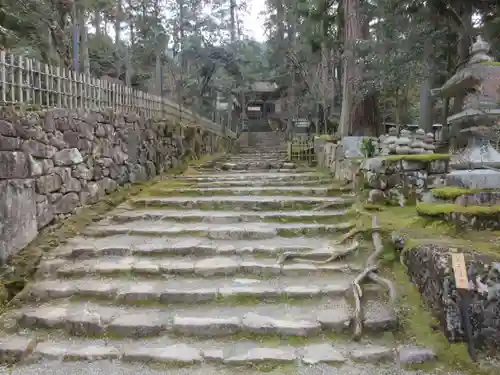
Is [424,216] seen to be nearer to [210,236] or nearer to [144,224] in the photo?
[210,236]

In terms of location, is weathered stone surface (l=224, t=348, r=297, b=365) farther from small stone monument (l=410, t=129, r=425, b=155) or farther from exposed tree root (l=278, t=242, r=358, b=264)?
small stone monument (l=410, t=129, r=425, b=155)

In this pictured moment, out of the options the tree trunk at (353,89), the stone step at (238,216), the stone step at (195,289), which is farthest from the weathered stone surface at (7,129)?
the tree trunk at (353,89)

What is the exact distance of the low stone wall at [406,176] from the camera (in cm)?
556

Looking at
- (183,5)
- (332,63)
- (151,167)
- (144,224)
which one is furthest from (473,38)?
(183,5)

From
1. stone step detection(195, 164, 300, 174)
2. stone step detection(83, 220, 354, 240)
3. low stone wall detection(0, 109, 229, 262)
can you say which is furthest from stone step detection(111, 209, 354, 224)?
stone step detection(195, 164, 300, 174)

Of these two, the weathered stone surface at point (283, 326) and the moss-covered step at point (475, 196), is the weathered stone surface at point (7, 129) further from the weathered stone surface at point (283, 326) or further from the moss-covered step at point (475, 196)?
the moss-covered step at point (475, 196)

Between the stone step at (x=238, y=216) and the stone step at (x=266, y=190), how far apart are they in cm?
104

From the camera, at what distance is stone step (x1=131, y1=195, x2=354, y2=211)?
625cm

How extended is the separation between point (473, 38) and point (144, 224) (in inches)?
362

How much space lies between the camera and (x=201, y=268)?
168 inches

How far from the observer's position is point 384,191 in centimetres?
575

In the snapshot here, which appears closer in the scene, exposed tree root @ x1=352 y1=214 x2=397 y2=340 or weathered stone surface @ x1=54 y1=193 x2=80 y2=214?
exposed tree root @ x1=352 y1=214 x2=397 y2=340

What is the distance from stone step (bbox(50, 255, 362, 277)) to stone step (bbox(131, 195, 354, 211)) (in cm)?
186

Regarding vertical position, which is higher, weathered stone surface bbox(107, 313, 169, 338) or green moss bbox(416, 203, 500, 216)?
green moss bbox(416, 203, 500, 216)
